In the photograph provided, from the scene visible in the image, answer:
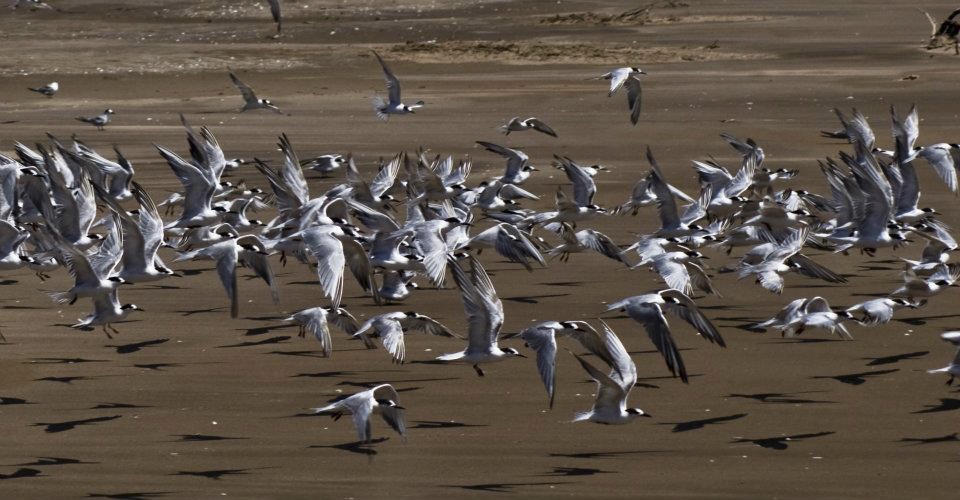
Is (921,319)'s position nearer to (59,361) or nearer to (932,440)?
(932,440)

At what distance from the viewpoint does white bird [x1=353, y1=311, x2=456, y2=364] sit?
12336 millimetres

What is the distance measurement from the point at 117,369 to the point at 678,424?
4.31m

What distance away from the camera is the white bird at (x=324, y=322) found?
41.8ft

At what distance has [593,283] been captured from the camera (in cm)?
1616

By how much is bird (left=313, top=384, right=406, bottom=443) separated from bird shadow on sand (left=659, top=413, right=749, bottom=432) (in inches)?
73.2

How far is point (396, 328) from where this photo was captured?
40.9 ft

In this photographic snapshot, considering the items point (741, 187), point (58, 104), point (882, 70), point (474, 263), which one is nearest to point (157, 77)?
point (58, 104)

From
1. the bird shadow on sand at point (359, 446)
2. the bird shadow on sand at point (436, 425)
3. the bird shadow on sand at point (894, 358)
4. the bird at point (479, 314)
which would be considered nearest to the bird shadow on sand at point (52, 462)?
the bird shadow on sand at point (359, 446)

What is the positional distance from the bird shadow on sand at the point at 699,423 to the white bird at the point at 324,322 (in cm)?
284

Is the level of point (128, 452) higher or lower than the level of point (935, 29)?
higher

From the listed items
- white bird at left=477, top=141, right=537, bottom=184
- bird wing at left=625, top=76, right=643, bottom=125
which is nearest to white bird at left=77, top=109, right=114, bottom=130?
bird wing at left=625, top=76, right=643, bottom=125

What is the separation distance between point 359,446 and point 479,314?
134 centimetres

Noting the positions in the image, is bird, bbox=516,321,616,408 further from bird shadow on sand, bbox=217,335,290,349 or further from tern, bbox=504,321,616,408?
bird shadow on sand, bbox=217,335,290,349

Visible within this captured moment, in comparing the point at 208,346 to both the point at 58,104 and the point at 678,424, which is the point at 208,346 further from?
the point at 58,104
